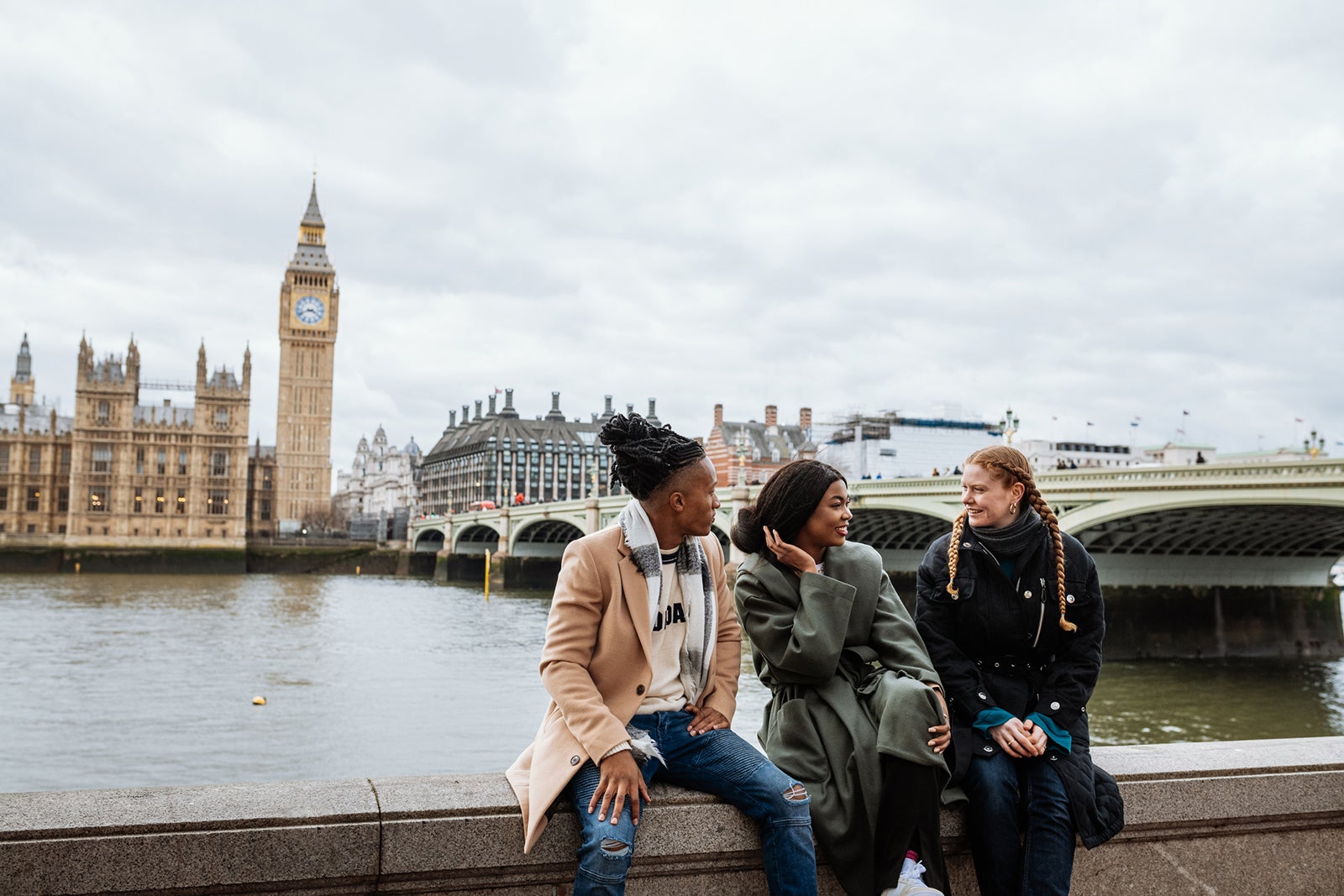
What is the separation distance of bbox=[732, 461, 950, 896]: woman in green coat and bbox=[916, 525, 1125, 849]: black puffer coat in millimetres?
198

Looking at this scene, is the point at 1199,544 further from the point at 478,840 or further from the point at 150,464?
the point at 150,464

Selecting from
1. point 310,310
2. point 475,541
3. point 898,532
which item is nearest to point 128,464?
point 475,541

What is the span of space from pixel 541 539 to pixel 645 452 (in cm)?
5182

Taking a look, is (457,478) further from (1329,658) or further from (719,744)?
(719,744)

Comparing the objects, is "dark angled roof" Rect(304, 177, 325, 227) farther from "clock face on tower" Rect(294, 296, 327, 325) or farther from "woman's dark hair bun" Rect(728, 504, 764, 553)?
"woman's dark hair bun" Rect(728, 504, 764, 553)

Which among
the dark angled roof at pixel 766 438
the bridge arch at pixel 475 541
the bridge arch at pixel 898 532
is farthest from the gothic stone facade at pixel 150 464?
the bridge arch at pixel 898 532

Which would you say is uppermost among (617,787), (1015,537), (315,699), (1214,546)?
(1015,537)

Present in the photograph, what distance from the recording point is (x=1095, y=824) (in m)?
2.89

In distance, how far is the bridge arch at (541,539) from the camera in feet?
166

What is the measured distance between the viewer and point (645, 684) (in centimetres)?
277

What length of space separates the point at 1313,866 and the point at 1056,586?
3.82 ft

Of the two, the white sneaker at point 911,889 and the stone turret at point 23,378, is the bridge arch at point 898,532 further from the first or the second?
the stone turret at point 23,378

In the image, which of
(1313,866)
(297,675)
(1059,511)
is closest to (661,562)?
(1313,866)

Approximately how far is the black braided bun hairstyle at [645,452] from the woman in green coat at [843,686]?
0.33 m
